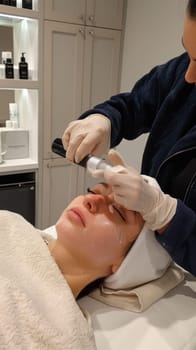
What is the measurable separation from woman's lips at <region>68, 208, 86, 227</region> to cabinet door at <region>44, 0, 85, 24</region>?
1.57m

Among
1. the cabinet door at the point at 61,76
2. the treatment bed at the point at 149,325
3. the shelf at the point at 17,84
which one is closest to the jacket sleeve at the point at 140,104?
the treatment bed at the point at 149,325

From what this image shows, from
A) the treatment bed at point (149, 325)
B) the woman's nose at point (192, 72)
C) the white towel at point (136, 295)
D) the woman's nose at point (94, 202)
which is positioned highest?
the woman's nose at point (192, 72)

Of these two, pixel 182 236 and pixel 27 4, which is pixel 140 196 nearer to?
pixel 182 236

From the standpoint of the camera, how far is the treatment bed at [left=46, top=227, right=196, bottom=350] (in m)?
0.88

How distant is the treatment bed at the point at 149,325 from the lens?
0.88 meters

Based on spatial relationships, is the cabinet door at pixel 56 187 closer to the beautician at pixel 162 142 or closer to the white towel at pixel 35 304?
the beautician at pixel 162 142

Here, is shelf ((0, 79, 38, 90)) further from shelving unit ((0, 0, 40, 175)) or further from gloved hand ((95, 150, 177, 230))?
gloved hand ((95, 150, 177, 230))

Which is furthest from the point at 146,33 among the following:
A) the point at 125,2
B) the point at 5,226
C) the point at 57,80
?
the point at 5,226

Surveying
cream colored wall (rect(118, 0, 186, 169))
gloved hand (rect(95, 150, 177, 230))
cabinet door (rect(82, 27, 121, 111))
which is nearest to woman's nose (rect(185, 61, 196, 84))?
gloved hand (rect(95, 150, 177, 230))

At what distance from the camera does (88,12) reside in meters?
2.27

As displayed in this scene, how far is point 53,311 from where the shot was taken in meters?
0.82

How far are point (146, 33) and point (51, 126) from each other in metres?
0.93

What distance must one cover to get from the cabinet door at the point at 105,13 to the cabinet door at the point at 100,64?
0.04 meters

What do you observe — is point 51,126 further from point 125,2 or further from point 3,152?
point 125,2
